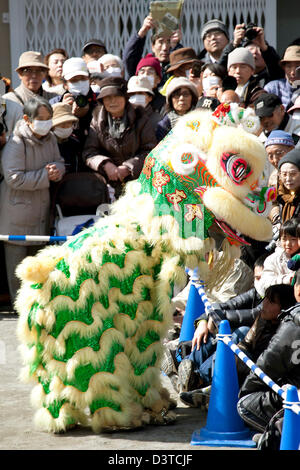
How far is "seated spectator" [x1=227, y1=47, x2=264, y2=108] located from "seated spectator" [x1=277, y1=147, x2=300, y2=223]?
194cm

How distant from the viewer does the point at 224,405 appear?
3912 mm

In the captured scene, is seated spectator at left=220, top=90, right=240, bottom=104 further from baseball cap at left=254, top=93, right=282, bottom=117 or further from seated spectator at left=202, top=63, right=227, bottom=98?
seated spectator at left=202, top=63, right=227, bottom=98

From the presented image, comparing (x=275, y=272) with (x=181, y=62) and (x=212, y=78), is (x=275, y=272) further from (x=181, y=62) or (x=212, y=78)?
(x=181, y=62)

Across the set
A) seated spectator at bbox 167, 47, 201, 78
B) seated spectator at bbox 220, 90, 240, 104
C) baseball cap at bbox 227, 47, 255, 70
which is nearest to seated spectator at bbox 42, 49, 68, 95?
seated spectator at bbox 167, 47, 201, 78

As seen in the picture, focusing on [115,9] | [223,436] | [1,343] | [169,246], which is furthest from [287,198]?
[115,9]

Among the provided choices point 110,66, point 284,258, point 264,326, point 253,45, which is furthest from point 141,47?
point 264,326

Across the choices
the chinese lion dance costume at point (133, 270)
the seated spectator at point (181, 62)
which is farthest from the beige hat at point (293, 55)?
the chinese lion dance costume at point (133, 270)

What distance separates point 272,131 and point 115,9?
5878mm

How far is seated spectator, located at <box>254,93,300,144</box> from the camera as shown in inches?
252

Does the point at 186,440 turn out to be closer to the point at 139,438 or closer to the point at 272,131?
the point at 139,438

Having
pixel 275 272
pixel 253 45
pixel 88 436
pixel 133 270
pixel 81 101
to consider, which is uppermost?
pixel 253 45

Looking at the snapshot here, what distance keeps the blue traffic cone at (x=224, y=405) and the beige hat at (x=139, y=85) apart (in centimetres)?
422

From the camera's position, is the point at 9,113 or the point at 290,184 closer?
the point at 290,184

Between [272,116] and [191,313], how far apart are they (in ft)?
6.60
